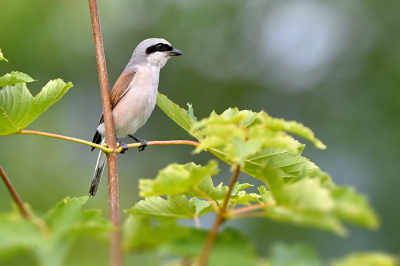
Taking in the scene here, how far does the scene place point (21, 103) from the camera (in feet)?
5.28

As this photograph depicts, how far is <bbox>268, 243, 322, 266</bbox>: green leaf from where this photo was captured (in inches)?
28.1

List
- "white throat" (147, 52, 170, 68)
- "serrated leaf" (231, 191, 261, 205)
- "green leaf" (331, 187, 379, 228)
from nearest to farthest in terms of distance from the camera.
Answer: "green leaf" (331, 187, 379, 228)
"serrated leaf" (231, 191, 261, 205)
"white throat" (147, 52, 170, 68)

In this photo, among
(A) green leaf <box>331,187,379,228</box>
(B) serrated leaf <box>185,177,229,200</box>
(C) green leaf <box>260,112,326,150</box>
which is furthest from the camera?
(B) serrated leaf <box>185,177,229,200</box>

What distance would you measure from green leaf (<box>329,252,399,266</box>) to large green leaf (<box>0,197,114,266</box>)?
0.43 m

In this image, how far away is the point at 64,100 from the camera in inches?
388

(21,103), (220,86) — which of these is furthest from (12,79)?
(220,86)

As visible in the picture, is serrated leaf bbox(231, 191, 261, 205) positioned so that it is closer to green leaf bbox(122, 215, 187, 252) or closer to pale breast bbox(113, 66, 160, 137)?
green leaf bbox(122, 215, 187, 252)

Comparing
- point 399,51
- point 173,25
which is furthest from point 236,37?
point 399,51

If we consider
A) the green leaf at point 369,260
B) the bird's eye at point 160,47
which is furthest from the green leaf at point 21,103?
the bird's eye at point 160,47

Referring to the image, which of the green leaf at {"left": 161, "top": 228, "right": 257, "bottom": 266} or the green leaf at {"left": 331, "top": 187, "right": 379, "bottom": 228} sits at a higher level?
the green leaf at {"left": 331, "top": 187, "right": 379, "bottom": 228}

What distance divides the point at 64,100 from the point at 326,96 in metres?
7.33

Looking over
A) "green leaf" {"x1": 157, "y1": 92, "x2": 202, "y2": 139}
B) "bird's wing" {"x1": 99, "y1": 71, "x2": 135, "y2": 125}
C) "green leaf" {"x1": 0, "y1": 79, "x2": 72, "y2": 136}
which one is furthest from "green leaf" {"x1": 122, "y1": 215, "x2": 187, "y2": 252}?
"bird's wing" {"x1": 99, "y1": 71, "x2": 135, "y2": 125}

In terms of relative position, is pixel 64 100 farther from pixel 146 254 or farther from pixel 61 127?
pixel 146 254

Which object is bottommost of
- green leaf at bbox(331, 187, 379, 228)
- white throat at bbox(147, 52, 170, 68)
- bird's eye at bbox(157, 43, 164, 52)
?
green leaf at bbox(331, 187, 379, 228)
